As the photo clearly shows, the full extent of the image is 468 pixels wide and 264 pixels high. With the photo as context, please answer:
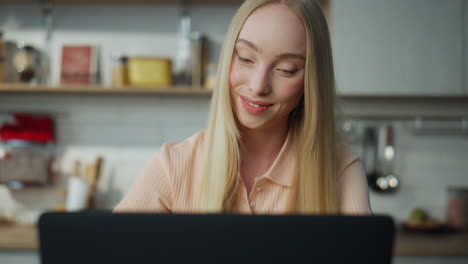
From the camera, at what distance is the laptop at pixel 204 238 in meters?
0.44

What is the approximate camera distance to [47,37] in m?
2.74

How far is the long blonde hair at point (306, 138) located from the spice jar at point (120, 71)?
5.86 ft

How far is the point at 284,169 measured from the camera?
82 cm

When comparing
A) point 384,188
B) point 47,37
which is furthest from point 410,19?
point 47,37

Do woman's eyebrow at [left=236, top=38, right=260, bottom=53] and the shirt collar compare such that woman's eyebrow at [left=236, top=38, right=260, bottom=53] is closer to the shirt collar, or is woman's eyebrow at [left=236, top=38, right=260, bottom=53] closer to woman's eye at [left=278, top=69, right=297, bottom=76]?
woman's eye at [left=278, top=69, right=297, bottom=76]

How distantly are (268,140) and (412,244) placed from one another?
5.43ft

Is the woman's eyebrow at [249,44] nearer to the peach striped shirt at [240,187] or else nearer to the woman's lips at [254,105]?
the woman's lips at [254,105]

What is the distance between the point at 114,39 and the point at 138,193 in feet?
6.88

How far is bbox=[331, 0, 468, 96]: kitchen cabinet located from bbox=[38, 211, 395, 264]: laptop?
2051mm

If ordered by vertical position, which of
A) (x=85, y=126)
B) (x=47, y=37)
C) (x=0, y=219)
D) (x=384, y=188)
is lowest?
(x=0, y=219)

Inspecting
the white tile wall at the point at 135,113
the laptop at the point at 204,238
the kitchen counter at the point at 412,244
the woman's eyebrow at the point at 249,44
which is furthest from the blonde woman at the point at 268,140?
the white tile wall at the point at 135,113

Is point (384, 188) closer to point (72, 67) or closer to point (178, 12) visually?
point (178, 12)

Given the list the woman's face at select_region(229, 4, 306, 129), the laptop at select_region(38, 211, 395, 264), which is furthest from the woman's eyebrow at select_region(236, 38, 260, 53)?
the laptop at select_region(38, 211, 395, 264)

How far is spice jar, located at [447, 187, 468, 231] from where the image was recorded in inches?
99.3
